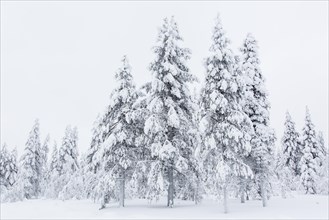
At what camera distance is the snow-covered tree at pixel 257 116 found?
26.5m

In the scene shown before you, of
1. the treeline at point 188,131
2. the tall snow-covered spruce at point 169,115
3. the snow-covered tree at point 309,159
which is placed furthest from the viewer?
the snow-covered tree at point 309,159

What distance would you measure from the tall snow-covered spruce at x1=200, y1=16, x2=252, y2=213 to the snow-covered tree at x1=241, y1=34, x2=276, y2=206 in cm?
202

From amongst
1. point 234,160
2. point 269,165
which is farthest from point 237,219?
point 269,165

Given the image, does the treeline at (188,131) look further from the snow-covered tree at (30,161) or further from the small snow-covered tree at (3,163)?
the small snow-covered tree at (3,163)

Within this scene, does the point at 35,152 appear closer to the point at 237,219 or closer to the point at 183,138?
the point at 183,138

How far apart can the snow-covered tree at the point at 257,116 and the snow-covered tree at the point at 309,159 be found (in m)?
27.5

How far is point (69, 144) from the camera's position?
203 ft

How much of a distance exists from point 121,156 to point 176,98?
21.2 feet

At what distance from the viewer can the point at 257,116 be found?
93.0 ft

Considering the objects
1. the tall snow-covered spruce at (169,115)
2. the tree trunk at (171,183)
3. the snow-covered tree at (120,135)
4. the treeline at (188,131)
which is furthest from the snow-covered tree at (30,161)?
the tree trunk at (171,183)

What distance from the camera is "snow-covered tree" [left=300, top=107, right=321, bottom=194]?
52781 millimetres

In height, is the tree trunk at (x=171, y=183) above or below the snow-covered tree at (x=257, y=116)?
below

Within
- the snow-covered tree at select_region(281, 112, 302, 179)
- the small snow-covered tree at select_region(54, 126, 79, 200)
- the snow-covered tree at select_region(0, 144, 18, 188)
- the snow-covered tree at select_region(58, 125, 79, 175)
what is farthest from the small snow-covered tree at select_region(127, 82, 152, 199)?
the snow-covered tree at select_region(0, 144, 18, 188)

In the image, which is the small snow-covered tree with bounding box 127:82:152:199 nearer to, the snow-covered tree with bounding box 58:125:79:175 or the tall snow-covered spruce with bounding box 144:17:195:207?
the tall snow-covered spruce with bounding box 144:17:195:207
